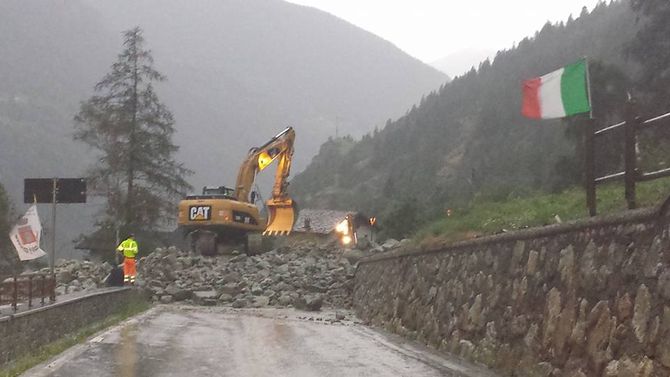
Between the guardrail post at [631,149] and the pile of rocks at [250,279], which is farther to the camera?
the pile of rocks at [250,279]

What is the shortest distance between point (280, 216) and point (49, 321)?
59.0ft

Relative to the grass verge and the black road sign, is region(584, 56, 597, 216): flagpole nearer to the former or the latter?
the grass verge

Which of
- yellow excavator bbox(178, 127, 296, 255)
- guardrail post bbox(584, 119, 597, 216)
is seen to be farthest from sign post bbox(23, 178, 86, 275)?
yellow excavator bbox(178, 127, 296, 255)

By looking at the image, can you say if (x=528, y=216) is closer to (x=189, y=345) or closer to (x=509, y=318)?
(x=509, y=318)

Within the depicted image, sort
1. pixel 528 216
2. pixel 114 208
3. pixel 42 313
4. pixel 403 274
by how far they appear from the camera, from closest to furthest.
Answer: pixel 528 216 < pixel 42 313 < pixel 403 274 < pixel 114 208

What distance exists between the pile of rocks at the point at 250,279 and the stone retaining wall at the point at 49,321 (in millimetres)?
7684

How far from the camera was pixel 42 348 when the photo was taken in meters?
11.9

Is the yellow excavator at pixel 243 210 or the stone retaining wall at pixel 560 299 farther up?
the yellow excavator at pixel 243 210

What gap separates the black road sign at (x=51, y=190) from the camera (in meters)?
15.7

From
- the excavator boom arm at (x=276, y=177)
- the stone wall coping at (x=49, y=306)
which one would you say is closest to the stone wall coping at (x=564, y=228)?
the stone wall coping at (x=49, y=306)

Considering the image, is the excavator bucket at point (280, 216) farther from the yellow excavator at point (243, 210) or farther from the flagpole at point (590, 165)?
the flagpole at point (590, 165)

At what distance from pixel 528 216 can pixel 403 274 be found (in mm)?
5158

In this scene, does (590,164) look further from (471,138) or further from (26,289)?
(471,138)

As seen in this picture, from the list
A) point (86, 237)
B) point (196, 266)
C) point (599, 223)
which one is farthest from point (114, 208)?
point (599, 223)
